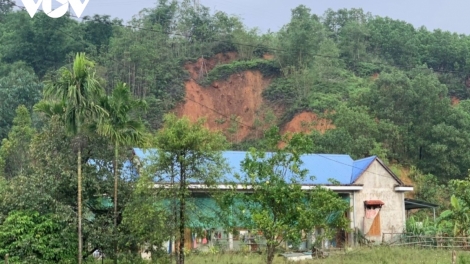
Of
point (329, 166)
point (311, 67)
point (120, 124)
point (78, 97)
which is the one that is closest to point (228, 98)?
point (311, 67)

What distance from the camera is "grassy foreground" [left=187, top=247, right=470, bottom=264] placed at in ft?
71.4

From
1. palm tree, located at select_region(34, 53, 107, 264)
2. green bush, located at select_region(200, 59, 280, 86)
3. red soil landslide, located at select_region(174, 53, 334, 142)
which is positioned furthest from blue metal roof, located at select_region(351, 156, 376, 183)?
green bush, located at select_region(200, 59, 280, 86)

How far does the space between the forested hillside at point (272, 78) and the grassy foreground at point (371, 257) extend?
16231 millimetres

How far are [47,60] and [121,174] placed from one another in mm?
48778

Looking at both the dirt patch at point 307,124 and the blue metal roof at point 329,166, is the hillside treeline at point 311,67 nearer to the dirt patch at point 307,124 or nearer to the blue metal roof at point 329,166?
the dirt patch at point 307,124

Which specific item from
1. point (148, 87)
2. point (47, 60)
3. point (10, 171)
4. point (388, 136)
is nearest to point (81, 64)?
point (10, 171)

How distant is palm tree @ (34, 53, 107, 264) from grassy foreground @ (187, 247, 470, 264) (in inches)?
212

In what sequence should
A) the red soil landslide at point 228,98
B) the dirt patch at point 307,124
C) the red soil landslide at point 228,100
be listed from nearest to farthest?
1. the dirt patch at point 307,124
2. the red soil landslide at point 228,100
3. the red soil landslide at point 228,98

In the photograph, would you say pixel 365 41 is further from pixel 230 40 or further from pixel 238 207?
pixel 238 207

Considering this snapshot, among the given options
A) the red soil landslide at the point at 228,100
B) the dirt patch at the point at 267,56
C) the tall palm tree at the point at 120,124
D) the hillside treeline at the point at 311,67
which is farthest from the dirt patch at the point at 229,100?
the tall palm tree at the point at 120,124

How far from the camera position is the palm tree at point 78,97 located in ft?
66.2

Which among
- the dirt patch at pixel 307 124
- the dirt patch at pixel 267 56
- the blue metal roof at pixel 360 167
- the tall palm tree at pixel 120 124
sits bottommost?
the blue metal roof at pixel 360 167

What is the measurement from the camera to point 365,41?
8125 cm

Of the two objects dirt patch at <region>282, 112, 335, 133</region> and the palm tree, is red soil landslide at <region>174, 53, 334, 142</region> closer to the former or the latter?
dirt patch at <region>282, 112, 335, 133</region>
